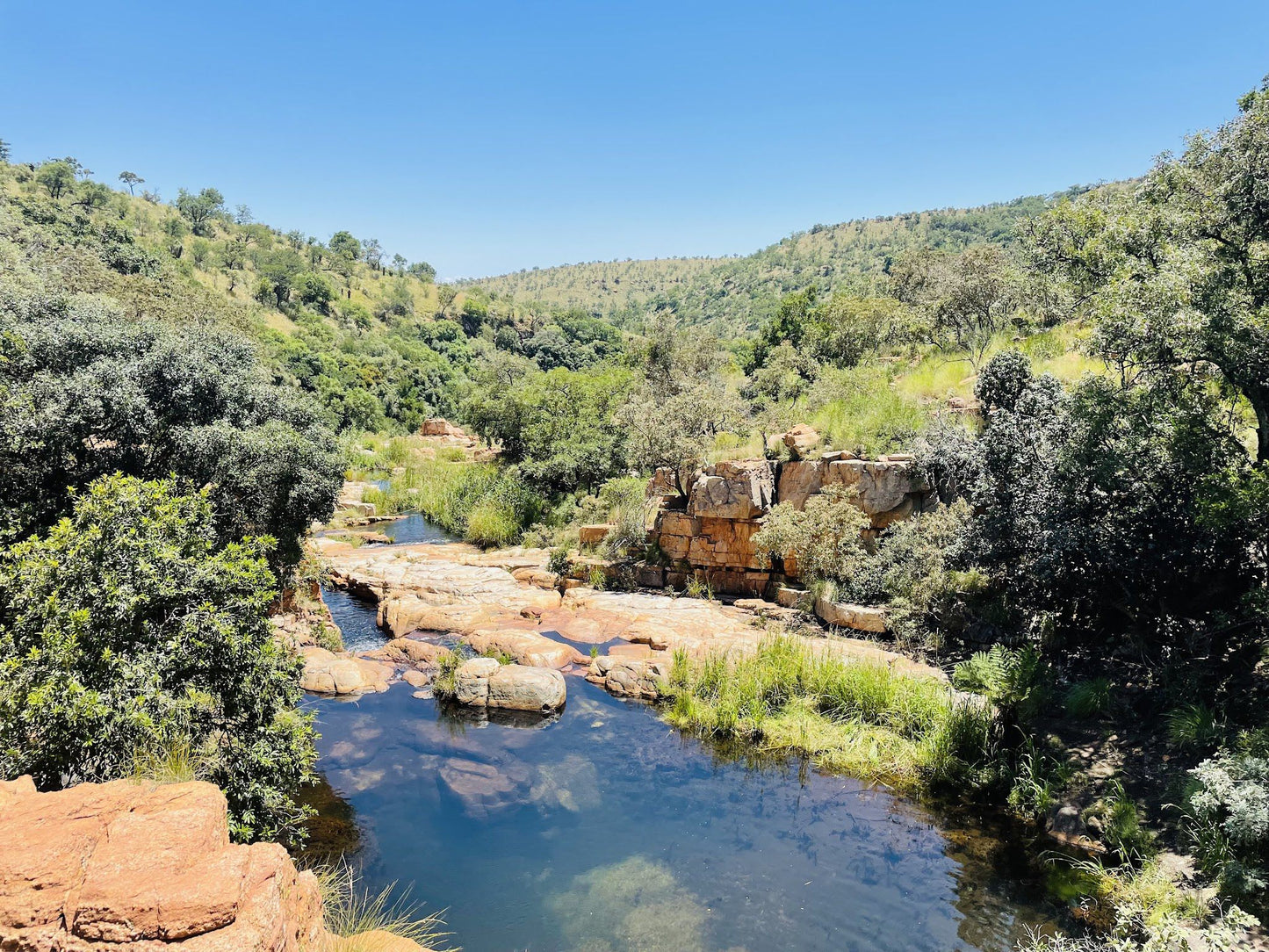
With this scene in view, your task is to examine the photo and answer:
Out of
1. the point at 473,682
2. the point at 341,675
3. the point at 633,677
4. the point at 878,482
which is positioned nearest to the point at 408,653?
the point at 341,675

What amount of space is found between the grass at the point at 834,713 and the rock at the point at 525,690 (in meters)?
2.16

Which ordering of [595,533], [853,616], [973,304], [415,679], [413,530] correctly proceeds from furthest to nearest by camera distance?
1. [413,530]
2. [973,304]
3. [595,533]
4. [853,616]
5. [415,679]

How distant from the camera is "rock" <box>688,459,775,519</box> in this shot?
18609mm

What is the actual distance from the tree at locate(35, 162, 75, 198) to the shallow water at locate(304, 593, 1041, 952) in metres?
86.3

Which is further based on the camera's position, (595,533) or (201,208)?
(201,208)

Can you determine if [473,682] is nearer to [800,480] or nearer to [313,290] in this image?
[800,480]

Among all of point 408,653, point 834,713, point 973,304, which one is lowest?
point 834,713

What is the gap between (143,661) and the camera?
6699 millimetres

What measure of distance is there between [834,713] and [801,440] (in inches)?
351

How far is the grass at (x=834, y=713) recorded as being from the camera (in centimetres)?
1026

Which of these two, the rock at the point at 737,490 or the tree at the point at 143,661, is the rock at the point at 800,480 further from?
the tree at the point at 143,661

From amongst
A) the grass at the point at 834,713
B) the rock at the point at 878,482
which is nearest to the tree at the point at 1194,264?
the grass at the point at 834,713

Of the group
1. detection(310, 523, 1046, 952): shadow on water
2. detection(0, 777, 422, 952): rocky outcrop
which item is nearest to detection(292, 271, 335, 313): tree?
detection(310, 523, 1046, 952): shadow on water

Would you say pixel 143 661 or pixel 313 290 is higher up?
pixel 313 290
